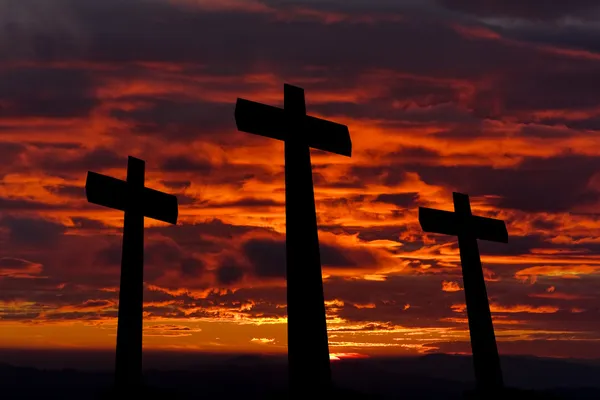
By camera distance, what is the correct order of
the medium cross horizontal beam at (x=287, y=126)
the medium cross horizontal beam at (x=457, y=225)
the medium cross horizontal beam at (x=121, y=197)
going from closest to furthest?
1. the medium cross horizontal beam at (x=287, y=126)
2. the medium cross horizontal beam at (x=121, y=197)
3. the medium cross horizontal beam at (x=457, y=225)

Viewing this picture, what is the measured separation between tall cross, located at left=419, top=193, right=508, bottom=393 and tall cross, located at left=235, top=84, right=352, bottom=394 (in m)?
5.27

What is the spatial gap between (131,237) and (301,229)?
500 centimetres

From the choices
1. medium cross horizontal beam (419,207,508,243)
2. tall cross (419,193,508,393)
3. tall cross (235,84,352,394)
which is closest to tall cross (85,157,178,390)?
tall cross (235,84,352,394)

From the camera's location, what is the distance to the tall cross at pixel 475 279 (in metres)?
18.4

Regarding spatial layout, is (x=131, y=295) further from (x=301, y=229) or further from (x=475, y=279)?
(x=475, y=279)

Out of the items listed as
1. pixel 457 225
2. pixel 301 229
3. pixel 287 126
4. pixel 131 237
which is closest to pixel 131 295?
pixel 131 237

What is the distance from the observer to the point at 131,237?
17.0 meters

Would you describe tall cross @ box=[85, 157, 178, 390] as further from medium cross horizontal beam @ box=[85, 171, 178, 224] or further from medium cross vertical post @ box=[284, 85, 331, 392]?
medium cross vertical post @ box=[284, 85, 331, 392]

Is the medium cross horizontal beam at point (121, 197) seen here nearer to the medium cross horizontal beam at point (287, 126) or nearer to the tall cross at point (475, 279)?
the medium cross horizontal beam at point (287, 126)

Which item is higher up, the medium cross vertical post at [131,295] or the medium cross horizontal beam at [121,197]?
the medium cross horizontal beam at [121,197]

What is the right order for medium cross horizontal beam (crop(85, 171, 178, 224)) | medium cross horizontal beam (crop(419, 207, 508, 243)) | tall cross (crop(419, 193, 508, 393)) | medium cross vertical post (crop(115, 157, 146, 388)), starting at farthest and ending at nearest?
medium cross horizontal beam (crop(419, 207, 508, 243)) < tall cross (crop(419, 193, 508, 393)) < medium cross horizontal beam (crop(85, 171, 178, 224)) < medium cross vertical post (crop(115, 157, 146, 388))

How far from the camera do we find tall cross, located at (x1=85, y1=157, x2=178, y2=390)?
16.1 metres

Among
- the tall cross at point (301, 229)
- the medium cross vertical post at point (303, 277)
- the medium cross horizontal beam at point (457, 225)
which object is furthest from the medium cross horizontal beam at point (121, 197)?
the medium cross horizontal beam at point (457, 225)

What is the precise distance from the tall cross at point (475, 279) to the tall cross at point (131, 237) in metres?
5.71
